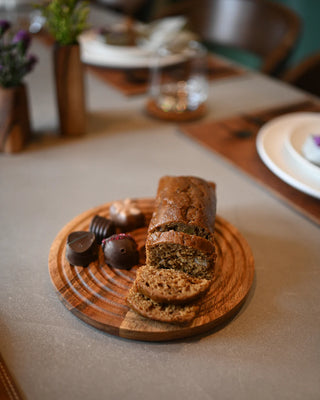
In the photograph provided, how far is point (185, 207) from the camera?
2.55 feet

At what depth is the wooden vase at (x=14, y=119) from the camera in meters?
1.11

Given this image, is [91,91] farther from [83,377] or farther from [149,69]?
[83,377]

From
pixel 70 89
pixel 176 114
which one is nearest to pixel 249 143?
pixel 176 114

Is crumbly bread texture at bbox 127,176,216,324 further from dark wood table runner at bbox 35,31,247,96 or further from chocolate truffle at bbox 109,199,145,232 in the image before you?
dark wood table runner at bbox 35,31,247,96

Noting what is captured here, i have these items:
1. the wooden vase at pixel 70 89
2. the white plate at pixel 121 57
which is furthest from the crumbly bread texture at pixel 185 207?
the white plate at pixel 121 57

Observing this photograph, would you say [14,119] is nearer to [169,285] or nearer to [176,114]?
[176,114]

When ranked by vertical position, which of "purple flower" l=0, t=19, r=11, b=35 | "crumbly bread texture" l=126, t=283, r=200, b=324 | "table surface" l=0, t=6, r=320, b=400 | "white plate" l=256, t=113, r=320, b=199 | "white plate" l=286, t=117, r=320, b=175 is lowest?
"table surface" l=0, t=6, r=320, b=400

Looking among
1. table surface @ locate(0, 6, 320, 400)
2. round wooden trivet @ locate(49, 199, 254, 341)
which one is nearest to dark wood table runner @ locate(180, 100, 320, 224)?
table surface @ locate(0, 6, 320, 400)

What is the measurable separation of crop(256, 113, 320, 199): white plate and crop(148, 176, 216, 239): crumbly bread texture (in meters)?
0.24

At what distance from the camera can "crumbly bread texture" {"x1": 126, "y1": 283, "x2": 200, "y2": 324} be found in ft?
2.13

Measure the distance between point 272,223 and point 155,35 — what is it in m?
1.19

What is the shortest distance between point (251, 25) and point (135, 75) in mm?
896

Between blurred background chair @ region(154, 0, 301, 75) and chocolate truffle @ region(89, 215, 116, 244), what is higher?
blurred background chair @ region(154, 0, 301, 75)

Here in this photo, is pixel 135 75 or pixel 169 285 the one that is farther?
pixel 135 75
